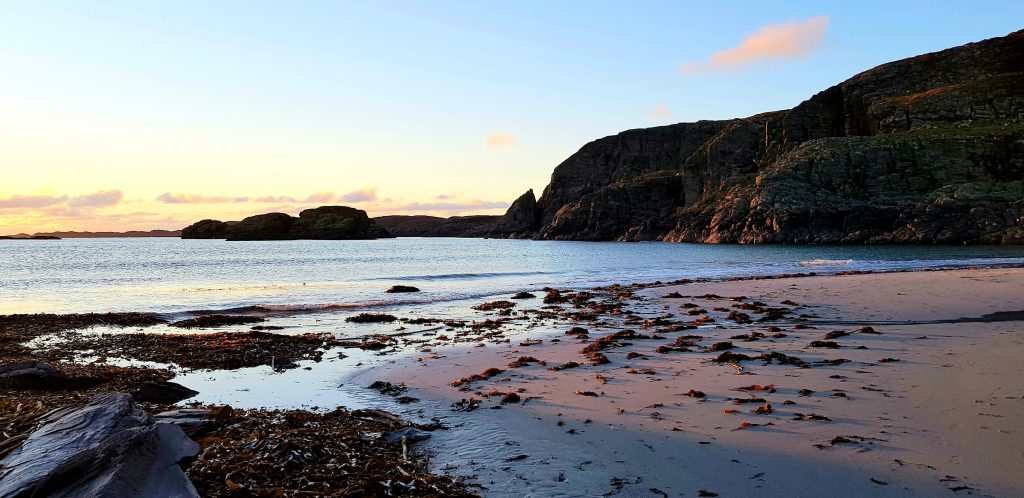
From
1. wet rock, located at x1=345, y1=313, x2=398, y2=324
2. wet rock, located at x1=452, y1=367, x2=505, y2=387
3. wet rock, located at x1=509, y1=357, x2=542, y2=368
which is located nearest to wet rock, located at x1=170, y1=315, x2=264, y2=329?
wet rock, located at x1=345, y1=313, x2=398, y2=324

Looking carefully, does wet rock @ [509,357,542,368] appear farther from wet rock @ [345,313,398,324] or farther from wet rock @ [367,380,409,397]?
wet rock @ [345,313,398,324]

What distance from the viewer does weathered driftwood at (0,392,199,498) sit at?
396cm

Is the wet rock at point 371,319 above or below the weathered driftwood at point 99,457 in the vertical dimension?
below

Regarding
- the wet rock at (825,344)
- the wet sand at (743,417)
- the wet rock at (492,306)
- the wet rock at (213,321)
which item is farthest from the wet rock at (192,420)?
the wet rock at (492,306)

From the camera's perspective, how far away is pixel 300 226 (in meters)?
184

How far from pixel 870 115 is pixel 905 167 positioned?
2945 centimetres

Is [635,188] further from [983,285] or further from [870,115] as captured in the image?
[983,285]

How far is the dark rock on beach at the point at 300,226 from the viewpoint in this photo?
595ft

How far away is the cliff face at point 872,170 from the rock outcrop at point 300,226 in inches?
3152

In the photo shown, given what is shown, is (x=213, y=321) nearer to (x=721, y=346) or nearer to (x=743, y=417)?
(x=721, y=346)

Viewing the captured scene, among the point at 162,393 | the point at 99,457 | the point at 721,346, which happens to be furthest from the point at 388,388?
the point at 721,346

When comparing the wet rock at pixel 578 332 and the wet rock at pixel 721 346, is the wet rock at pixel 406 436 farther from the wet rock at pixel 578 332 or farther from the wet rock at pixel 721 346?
the wet rock at pixel 578 332

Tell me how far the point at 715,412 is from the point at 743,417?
0.37 meters

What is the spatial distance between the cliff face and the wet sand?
259ft
